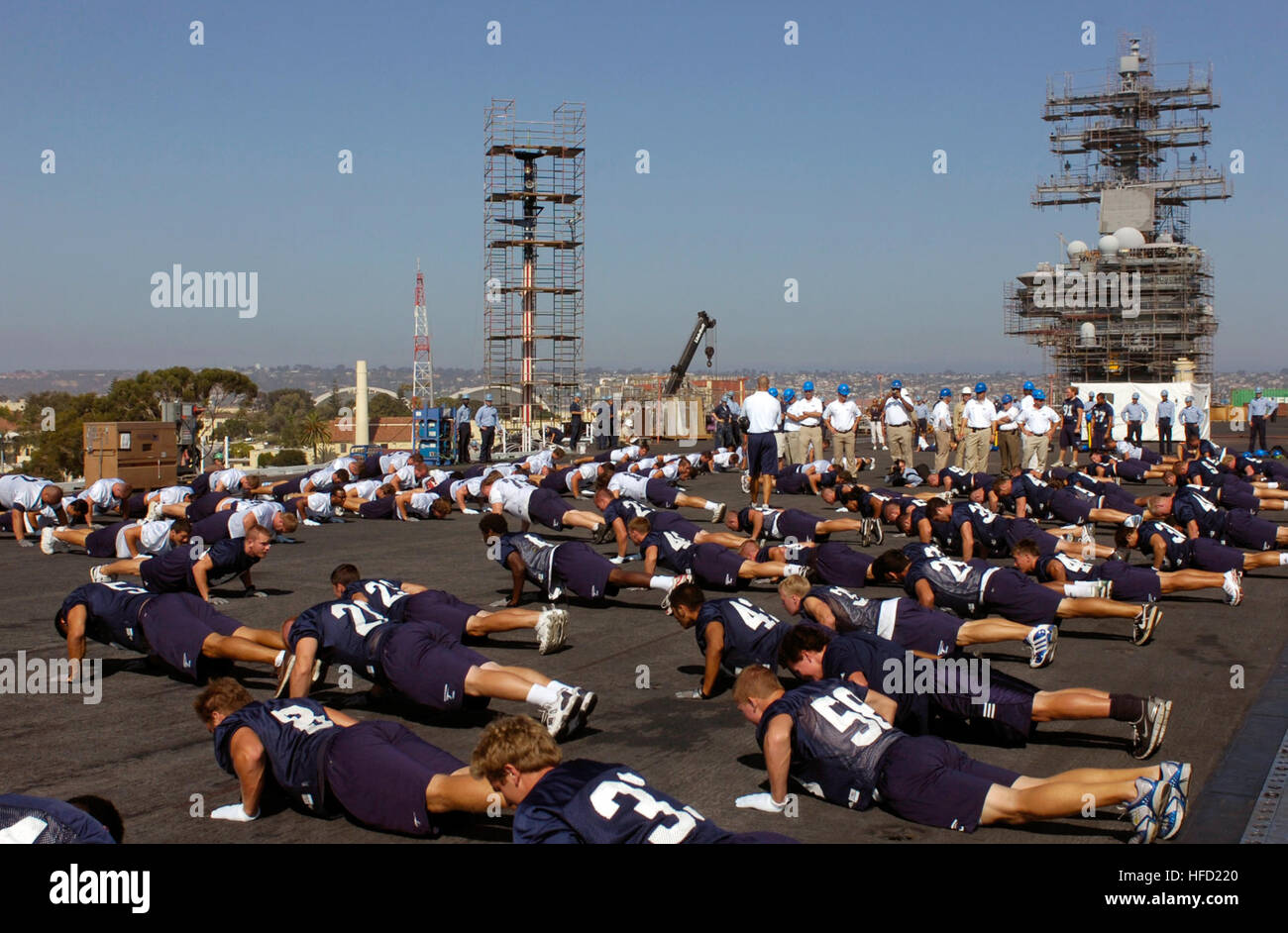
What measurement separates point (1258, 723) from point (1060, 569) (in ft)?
12.1

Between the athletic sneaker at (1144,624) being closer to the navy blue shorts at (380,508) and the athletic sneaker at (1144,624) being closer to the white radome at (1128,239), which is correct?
the navy blue shorts at (380,508)

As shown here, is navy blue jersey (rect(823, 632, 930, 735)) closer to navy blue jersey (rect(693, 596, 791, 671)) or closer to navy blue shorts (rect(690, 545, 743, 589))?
navy blue jersey (rect(693, 596, 791, 671))

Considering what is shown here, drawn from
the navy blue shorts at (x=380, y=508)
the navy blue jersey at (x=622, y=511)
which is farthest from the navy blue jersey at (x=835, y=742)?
the navy blue shorts at (x=380, y=508)

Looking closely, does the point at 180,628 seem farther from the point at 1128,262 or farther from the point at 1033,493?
the point at 1128,262

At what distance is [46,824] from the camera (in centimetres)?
445

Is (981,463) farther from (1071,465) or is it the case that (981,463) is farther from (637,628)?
(637,628)

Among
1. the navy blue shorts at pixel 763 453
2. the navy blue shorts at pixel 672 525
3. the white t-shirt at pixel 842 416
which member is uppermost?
the white t-shirt at pixel 842 416

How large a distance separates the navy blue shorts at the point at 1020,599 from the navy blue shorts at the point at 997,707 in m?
3.01

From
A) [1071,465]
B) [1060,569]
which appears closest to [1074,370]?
[1071,465]

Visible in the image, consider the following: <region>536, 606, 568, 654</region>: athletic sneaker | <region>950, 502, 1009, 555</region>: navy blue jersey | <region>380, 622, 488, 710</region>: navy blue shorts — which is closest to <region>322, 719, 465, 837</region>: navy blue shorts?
<region>380, 622, 488, 710</region>: navy blue shorts

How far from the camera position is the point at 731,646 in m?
8.27

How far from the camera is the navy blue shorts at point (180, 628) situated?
8.63m

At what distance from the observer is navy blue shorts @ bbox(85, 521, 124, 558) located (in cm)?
1546

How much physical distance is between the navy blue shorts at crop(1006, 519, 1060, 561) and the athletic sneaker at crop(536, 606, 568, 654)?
5350mm
